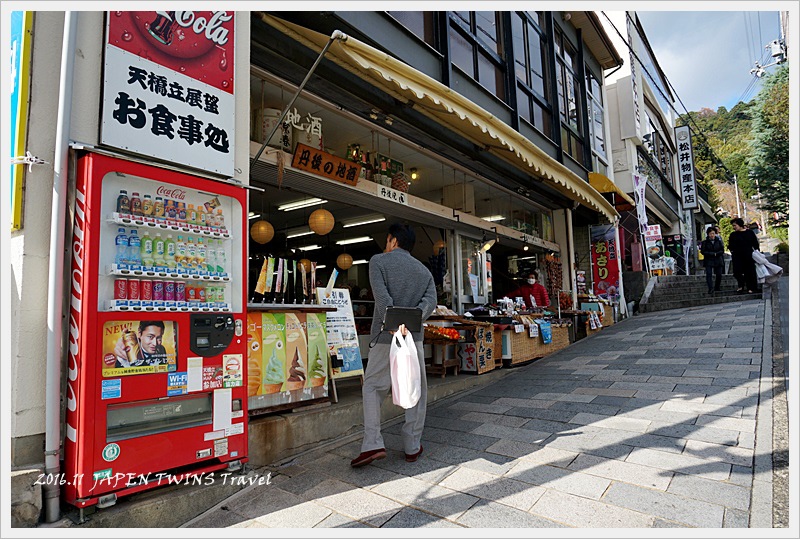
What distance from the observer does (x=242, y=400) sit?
3.78 meters

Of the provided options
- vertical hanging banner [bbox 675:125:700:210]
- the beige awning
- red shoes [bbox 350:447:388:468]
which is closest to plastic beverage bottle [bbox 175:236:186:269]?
red shoes [bbox 350:447:388:468]

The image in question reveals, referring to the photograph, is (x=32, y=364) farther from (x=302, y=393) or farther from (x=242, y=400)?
(x=302, y=393)

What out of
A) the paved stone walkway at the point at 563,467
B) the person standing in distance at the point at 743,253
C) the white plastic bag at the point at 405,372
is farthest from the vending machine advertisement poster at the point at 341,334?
the person standing in distance at the point at 743,253

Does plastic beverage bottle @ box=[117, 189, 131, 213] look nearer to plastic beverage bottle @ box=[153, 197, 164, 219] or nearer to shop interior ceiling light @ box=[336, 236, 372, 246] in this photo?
plastic beverage bottle @ box=[153, 197, 164, 219]

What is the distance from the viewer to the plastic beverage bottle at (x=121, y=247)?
3293mm

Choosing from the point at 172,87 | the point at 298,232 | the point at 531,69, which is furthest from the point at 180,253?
the point at 531,69

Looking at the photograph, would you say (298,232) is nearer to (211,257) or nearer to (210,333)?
(211,257)

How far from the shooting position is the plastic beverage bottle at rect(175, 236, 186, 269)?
3.65 metres

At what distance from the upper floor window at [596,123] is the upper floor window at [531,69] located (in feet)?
13.0

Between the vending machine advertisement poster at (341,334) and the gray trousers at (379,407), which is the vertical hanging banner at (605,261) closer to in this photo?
the vending machine advertisement poster at (341,334)

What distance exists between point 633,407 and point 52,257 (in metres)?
5.62

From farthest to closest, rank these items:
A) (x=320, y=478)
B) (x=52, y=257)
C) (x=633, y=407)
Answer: (x=633, y=407)
(x=320, y=478)
(x=52, y=257)

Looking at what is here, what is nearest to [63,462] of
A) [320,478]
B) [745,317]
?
[320,478]

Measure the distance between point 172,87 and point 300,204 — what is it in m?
6.33
